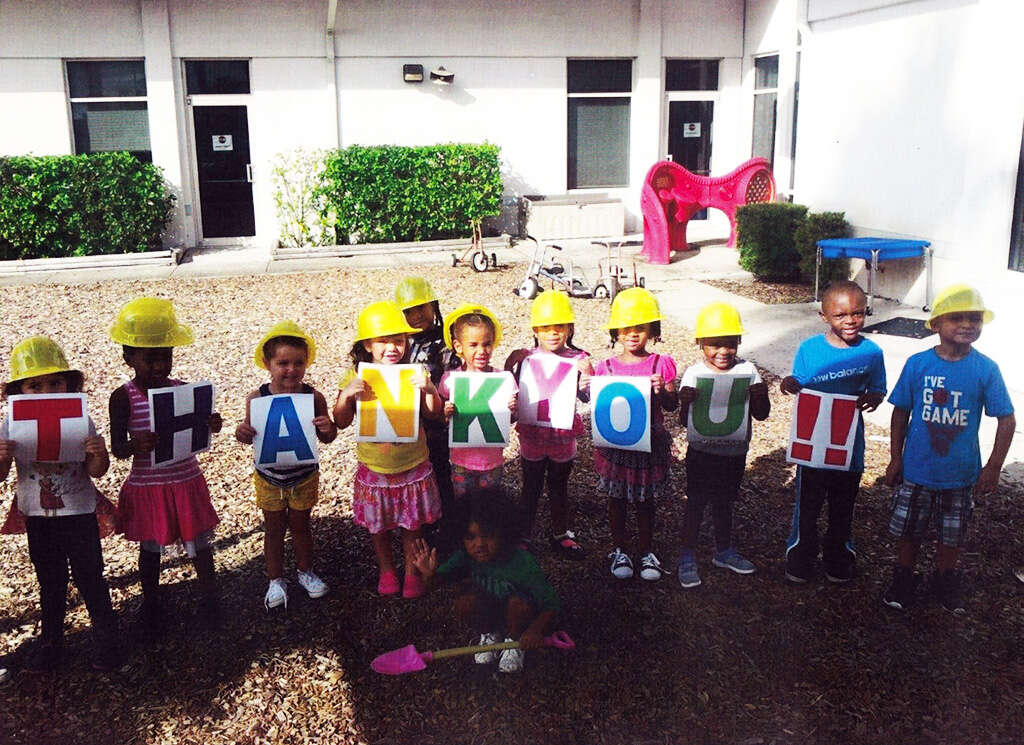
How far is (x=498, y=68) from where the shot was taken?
51.1 ft

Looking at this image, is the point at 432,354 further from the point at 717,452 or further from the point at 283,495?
the point at 717,452

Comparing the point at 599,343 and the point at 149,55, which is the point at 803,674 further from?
the point at 149,55

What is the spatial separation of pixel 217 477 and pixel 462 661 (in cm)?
258

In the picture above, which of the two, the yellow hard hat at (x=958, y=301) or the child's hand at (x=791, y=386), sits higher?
the yellow hard hat at (x=958, y=301)

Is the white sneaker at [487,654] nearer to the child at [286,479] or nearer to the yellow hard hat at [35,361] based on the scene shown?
the child at [286,479]

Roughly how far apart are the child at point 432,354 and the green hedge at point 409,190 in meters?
10.3

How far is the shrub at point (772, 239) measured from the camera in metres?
11.6

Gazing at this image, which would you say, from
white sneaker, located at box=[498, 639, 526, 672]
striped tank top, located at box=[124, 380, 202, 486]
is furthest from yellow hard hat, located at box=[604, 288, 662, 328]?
striped tank top, located at box=[124, 380, 202, 486]

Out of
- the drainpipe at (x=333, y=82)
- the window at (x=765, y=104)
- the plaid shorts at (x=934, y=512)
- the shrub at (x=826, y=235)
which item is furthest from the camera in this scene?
the window at (x=765, y=104)

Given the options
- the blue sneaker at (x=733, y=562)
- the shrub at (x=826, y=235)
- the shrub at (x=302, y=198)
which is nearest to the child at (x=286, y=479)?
the blue sneaker at (x=733, y=562)

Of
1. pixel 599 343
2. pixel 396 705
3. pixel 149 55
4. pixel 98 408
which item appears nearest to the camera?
pixel 396 705

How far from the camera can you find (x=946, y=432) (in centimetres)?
395

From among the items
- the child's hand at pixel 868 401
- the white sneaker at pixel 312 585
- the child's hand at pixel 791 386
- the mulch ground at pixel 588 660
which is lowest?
the mulch ground at pixel 588 660

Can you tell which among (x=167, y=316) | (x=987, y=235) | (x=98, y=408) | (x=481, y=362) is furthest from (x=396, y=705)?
(x=987, y=235)
